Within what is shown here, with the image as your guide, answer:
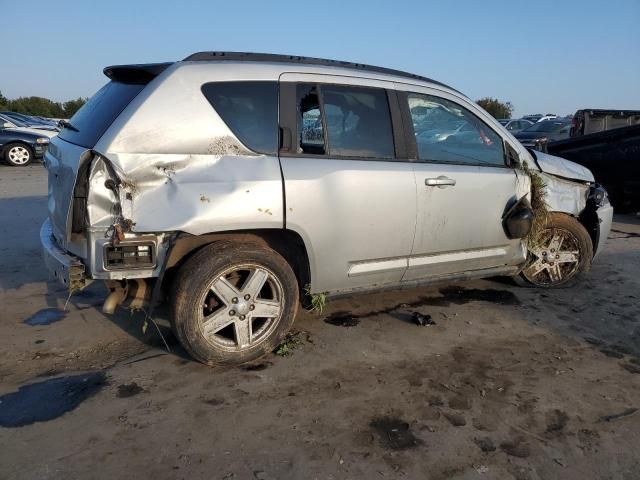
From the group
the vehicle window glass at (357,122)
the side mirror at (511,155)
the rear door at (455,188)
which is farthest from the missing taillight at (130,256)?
the side mirror at (511,155)

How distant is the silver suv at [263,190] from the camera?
10.1 ft

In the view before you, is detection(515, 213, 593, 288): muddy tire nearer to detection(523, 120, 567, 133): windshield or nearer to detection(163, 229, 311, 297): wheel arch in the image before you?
detection(163, 229, 311, 297): wheel arch

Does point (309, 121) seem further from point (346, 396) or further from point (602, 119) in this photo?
point (602, 119)

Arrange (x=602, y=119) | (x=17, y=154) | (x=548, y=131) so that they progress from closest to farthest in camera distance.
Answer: (x=602, y=119)
(x=17, y=154)
(x=548, y=131)

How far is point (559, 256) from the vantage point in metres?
4.91

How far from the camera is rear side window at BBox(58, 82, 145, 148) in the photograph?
3184 millimetres

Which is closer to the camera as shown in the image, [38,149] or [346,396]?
[346,396]

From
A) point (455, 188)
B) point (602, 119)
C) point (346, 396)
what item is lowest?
point (346, 396)

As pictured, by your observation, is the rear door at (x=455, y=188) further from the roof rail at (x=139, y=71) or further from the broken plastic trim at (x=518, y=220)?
the roof rail at (x=139, y=71)

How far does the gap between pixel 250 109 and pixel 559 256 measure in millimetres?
3316

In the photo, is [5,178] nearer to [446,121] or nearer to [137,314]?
[137,314]

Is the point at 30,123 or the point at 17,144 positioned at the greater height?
the point at 30,123

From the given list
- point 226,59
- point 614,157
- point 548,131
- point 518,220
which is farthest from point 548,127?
point 226,59

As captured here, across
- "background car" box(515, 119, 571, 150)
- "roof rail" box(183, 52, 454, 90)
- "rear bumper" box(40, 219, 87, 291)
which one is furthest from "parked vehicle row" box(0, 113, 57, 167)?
"background car" box(515, 119, 571, 150)
